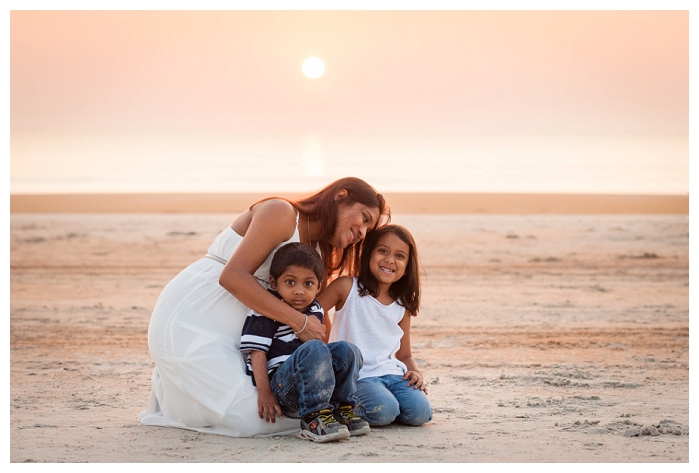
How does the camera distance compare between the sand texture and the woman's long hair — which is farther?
the woman's long hair

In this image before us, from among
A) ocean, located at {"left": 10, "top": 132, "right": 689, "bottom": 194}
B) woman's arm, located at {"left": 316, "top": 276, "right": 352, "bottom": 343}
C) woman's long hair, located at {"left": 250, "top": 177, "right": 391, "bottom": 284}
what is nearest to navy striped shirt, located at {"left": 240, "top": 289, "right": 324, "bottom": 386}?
woman's arm, located at {"left": 316, "top": 276, "right": 352, "bottom": 343}

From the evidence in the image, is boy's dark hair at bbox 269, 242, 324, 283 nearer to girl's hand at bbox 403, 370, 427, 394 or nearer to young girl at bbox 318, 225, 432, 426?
young girl at bbox 318, 225, 432, 426

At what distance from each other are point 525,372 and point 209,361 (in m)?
2.95

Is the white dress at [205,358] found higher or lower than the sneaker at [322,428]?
higher

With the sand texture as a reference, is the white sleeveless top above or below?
above

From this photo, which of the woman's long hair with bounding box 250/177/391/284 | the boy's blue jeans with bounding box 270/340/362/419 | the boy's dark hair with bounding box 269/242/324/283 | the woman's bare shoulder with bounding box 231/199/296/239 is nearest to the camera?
the boy's blue jeans with bounding box 270/340/362/419

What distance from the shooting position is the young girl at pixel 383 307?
4.34 metres

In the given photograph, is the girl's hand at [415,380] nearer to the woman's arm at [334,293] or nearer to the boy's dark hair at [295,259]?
the woman's arm at [334,293]

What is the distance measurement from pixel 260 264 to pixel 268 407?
2.48ft

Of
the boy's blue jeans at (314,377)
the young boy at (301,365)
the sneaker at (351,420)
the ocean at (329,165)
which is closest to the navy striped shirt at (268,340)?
the young boy at (301,365)

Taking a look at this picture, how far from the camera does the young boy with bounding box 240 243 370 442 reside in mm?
3727

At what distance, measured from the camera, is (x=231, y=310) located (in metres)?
4.08

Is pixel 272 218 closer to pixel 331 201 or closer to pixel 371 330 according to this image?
pixel 331 201

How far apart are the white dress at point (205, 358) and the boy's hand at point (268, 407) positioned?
0.16ft
